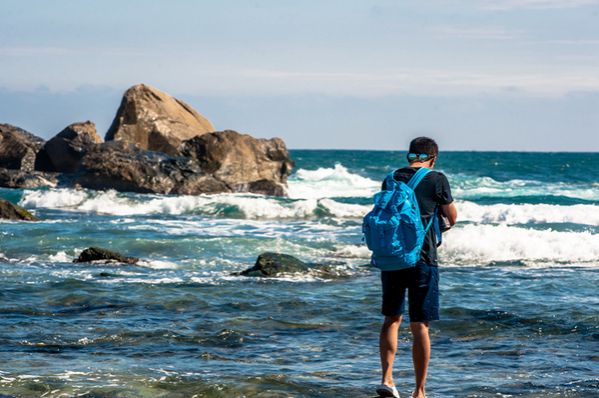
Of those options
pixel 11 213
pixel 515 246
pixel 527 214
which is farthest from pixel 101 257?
pixel 527 214

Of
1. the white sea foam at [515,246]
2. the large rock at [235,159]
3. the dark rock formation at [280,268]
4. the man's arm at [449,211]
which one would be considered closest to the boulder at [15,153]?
the large rock at [235,159]

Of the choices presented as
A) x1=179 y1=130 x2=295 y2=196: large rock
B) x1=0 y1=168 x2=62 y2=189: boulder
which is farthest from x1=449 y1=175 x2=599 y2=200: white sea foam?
x1=0 y1=168 x2=62 y2=189: boulder

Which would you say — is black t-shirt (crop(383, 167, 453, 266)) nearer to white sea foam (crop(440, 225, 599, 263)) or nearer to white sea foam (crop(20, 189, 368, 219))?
white sea foam (crop(440, 225, 599, 263))

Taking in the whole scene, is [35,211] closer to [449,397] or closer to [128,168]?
[128,168]

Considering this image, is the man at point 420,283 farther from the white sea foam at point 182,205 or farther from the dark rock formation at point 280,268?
the white sea foam at point 182,205

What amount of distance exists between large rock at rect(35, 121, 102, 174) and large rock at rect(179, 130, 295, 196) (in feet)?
14.9

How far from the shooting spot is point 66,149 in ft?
97.5

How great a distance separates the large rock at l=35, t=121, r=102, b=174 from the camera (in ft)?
A: 97.2

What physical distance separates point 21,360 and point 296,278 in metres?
5.10

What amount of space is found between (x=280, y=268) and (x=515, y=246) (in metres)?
5.64

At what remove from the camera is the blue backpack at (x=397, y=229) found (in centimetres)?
446

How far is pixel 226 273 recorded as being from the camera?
10961 millimetres

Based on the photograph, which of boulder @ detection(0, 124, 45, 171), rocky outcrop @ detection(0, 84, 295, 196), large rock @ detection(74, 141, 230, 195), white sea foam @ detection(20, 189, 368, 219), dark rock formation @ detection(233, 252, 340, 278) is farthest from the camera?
boulder @ detection(0, 124, 45, 171)

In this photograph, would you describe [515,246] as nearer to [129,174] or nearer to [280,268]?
[280,268]
